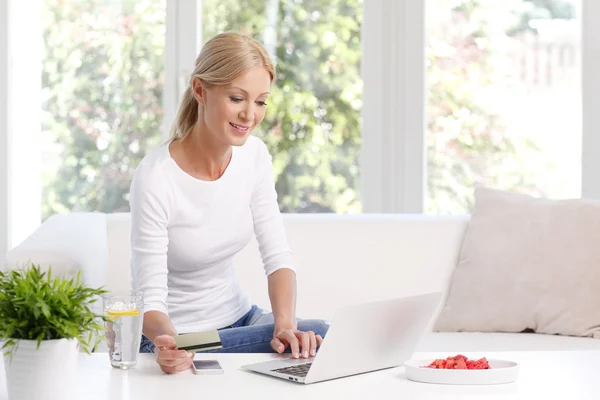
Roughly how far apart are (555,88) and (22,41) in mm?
2372

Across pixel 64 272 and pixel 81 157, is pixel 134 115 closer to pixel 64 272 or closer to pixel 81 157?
pixel 81 157

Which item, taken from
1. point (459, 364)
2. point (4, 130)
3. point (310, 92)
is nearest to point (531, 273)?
point (459, 364)

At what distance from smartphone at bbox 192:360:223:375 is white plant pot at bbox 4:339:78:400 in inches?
11.5

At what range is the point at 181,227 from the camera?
6.95 ft

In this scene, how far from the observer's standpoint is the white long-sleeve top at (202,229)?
202 centimetres

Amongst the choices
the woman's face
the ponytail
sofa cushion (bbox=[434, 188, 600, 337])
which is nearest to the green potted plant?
the woman's face

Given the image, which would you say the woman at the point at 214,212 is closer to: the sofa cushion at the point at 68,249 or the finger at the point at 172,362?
the sofa cushion at the point at 68,249

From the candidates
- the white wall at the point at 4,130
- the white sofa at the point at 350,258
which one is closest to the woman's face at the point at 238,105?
the white sofa at the point at 350,258

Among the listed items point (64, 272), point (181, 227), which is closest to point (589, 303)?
point (181, 227)

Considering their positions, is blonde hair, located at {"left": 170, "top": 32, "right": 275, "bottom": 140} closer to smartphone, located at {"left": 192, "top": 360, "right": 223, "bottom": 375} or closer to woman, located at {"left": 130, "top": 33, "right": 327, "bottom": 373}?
woman, located at {"left": 130, "top": 33, "right": 327, "bottom": 373}

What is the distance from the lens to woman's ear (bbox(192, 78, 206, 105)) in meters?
2.09

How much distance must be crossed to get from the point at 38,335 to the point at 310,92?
118 inches

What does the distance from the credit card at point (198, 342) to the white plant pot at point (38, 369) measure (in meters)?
0.29

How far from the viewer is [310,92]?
4.12m
